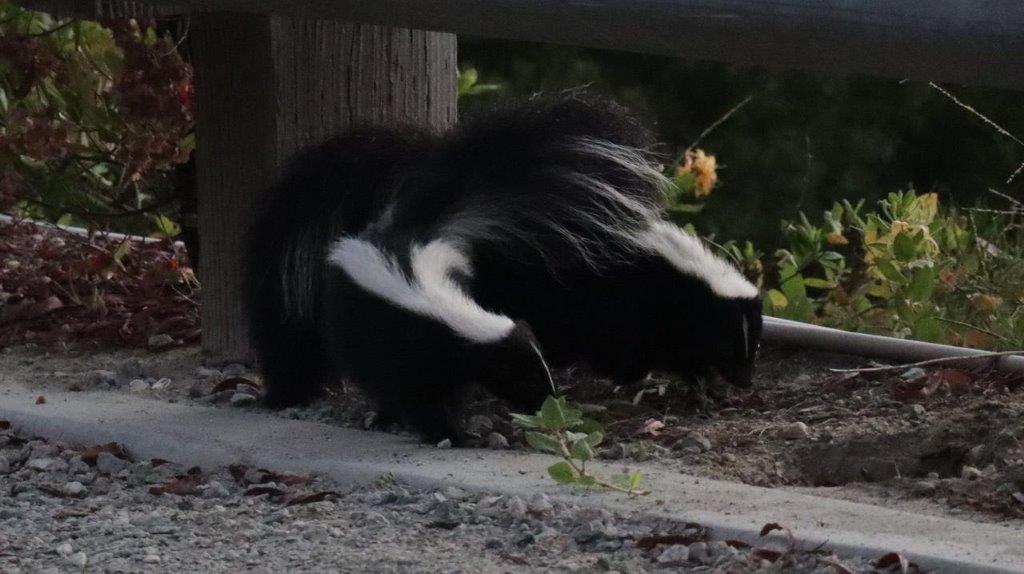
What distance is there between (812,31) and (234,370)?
9.03ft

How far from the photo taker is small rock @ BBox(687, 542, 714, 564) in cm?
315

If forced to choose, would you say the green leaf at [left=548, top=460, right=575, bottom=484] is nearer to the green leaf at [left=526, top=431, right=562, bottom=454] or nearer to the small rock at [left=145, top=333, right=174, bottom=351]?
the green leaf at [left=526, top=431, right=562, bottom=454]

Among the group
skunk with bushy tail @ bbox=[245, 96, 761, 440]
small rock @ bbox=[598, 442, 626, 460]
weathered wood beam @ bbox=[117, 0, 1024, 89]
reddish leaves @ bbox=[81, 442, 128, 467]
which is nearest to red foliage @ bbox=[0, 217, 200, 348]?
skunk with bushy tail @ bbox=[245, 96, 761, 440]

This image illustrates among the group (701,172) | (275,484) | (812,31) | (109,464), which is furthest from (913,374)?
(701,172)

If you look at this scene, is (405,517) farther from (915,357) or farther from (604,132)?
(915,357)

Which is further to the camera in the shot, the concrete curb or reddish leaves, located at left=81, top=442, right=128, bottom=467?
reddish leaves, located at left=81, top=442, right=128, bottom=467

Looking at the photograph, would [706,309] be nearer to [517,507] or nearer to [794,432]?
[794,432]

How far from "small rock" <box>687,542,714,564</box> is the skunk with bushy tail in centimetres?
116

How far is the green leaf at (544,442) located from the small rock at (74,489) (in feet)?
3.46

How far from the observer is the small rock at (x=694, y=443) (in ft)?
13.5

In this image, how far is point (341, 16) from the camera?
406cm

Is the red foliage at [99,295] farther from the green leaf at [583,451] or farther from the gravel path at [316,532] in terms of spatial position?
the green leaf at [583,451]

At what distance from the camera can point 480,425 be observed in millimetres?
4410

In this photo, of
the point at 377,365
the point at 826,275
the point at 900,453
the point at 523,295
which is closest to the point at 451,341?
the point at 377,365
